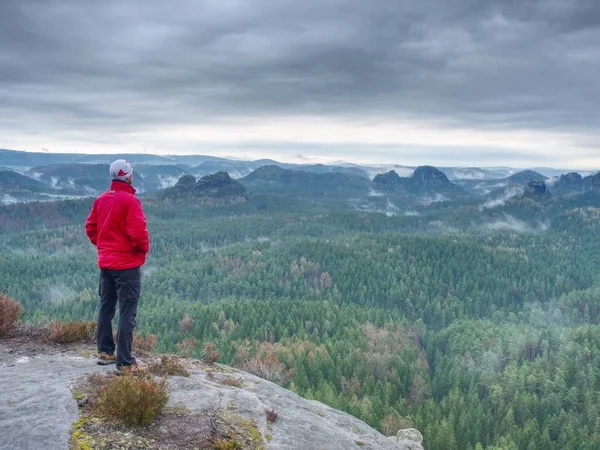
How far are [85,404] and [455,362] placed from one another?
112 metres

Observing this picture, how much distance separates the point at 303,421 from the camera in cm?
1327

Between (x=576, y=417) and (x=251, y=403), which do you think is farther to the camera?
(x=576, y=417)

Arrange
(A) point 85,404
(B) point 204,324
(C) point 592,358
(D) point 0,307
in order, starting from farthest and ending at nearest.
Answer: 1. (B) point 204,324
2. (C) point 592,358
3. (D) point 0,307
4. (A) point 85,404

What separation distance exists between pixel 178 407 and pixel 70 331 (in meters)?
8.54

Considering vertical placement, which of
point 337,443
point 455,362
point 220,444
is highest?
point 220,444

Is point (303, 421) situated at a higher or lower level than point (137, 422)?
lower

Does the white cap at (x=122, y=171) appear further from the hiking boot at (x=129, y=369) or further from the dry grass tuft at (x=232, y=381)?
the dry grass tuft at (x=232, y=381)

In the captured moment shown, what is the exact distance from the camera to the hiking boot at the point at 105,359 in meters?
14.9

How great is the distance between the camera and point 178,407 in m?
11.9

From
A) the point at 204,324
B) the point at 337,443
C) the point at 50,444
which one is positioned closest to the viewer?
the point at 50,444

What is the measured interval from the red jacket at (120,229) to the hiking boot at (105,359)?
3105mm

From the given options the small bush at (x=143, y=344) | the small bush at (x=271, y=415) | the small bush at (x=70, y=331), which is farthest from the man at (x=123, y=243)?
the small bush at (x=70, y=331)

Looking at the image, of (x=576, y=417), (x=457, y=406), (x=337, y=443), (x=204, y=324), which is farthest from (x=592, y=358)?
(x=337, y=443)

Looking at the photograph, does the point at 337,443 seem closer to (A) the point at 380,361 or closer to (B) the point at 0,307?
(B) the point at 0,307
